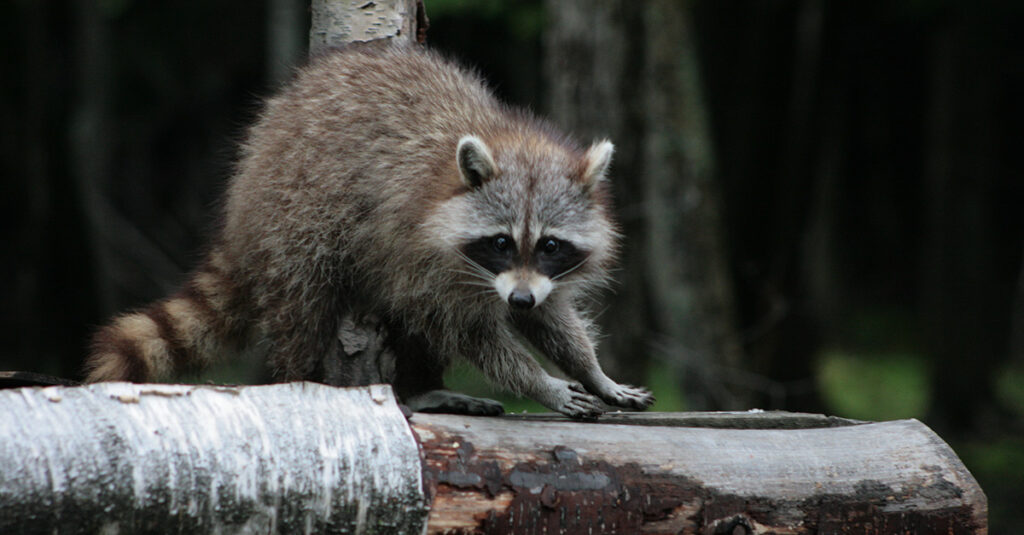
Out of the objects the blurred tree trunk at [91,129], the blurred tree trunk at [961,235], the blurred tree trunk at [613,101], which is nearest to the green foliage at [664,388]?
the blurred tree trunk at [613,101]

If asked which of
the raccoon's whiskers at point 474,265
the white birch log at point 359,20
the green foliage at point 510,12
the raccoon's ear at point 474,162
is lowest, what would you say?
the raccoon's whiskers at point 474,265

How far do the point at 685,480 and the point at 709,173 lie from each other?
4362 millimetres

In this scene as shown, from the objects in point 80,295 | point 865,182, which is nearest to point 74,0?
point 80,295

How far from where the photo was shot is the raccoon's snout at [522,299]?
11.7 feet

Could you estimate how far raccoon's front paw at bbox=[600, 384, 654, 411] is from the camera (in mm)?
3959

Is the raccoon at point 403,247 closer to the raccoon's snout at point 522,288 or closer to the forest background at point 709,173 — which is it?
the raccoon's snout at point 522,288

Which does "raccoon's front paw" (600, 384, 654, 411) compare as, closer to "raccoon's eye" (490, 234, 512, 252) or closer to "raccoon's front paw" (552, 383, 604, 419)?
"raccoon's front paw" (552, 383, 604, 419)

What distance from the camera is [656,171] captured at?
23.5 feet

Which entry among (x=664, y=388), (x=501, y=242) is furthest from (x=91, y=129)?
(x=501, y=242)

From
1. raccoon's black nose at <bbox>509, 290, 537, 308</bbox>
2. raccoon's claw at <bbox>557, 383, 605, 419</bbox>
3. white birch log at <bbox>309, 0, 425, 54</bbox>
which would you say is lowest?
raccoon's claw at <bbox>557, 383, 605, 419</bbox>

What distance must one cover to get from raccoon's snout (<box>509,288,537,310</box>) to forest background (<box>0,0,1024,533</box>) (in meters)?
1.50

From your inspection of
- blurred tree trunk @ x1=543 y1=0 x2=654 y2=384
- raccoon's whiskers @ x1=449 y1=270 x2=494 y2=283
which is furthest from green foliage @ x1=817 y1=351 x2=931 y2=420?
raccoon's whiskers @ x1=449 y1=270 x2=494 y2=283

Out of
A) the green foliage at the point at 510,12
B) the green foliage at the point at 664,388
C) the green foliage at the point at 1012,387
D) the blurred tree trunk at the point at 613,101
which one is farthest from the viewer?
the green foliage at the point at 1012,387

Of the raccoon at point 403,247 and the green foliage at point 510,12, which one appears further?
the green foliage at point 510,12
